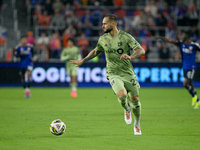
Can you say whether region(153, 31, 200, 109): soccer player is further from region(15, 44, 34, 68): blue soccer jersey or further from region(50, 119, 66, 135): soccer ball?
region(15, 44, 34, 68): blue soccer jersey

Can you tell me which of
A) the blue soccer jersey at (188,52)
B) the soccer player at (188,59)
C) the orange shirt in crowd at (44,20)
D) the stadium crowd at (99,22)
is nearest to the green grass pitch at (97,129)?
the soccer player at (188,59)

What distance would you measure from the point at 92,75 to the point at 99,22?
484 centimetres

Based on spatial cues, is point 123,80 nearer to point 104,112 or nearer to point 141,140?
point 141,140

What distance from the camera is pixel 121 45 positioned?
737 cm

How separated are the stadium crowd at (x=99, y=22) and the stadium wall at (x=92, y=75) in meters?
1.27

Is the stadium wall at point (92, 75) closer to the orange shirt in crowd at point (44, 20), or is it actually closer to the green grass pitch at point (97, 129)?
the orange shirt in crowd at point (44, 20)

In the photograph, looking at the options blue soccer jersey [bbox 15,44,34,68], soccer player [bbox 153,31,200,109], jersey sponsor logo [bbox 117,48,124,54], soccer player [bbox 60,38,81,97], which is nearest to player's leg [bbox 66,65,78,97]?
soccer player [bbox 60,38,81,97]

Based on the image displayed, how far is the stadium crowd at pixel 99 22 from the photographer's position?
22.7m

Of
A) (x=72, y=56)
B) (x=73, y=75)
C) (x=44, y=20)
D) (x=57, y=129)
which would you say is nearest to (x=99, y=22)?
(x=44, y=20)

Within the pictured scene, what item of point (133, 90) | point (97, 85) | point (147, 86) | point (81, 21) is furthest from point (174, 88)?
point (133, 90)

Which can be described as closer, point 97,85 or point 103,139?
point 103,139

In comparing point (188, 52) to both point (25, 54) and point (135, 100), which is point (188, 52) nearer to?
point (135, 100)

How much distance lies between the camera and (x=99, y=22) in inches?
962

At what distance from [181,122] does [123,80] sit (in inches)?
100.0
